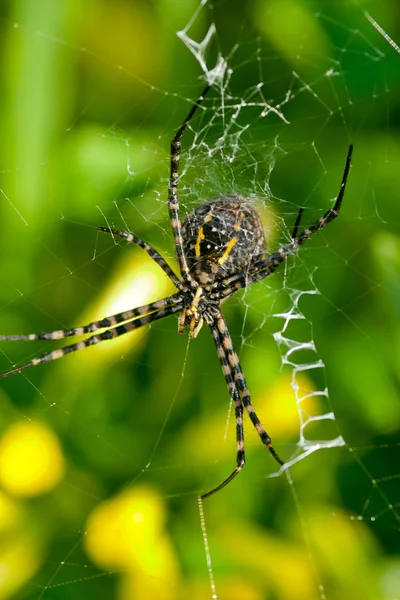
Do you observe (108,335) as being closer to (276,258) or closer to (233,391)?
(233,391)

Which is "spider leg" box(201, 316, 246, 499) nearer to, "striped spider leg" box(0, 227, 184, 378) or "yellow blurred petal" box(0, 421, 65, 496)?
"striped spider leg" box(0, 227, 184, 378)

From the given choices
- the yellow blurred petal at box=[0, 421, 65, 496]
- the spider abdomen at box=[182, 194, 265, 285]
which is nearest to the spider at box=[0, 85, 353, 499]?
the spider abdomen at box=[182, 194, 265, 285]

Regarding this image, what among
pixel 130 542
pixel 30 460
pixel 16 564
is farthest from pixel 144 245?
pixel 16 564

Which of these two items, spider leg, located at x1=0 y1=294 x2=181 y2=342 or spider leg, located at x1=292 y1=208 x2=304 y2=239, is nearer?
spider leg, located at x1=0 y1=294 x2=181 y2=342

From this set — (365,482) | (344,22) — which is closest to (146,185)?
(344,22)

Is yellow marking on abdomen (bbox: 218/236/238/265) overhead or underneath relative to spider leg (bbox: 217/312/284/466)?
overhead

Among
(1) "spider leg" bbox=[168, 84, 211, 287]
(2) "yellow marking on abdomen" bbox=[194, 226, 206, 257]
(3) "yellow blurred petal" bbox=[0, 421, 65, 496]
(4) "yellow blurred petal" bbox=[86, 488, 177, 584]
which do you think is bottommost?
(4) "yellow blurred petal" bbox=[86, 488, 177, 584]

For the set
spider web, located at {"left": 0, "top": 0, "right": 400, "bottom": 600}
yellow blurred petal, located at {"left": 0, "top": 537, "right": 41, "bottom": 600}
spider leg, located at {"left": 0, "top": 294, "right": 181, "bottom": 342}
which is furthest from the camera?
spider leg, located at {"left": 0, "top": 294, "right": 181, "bottom": 342}
